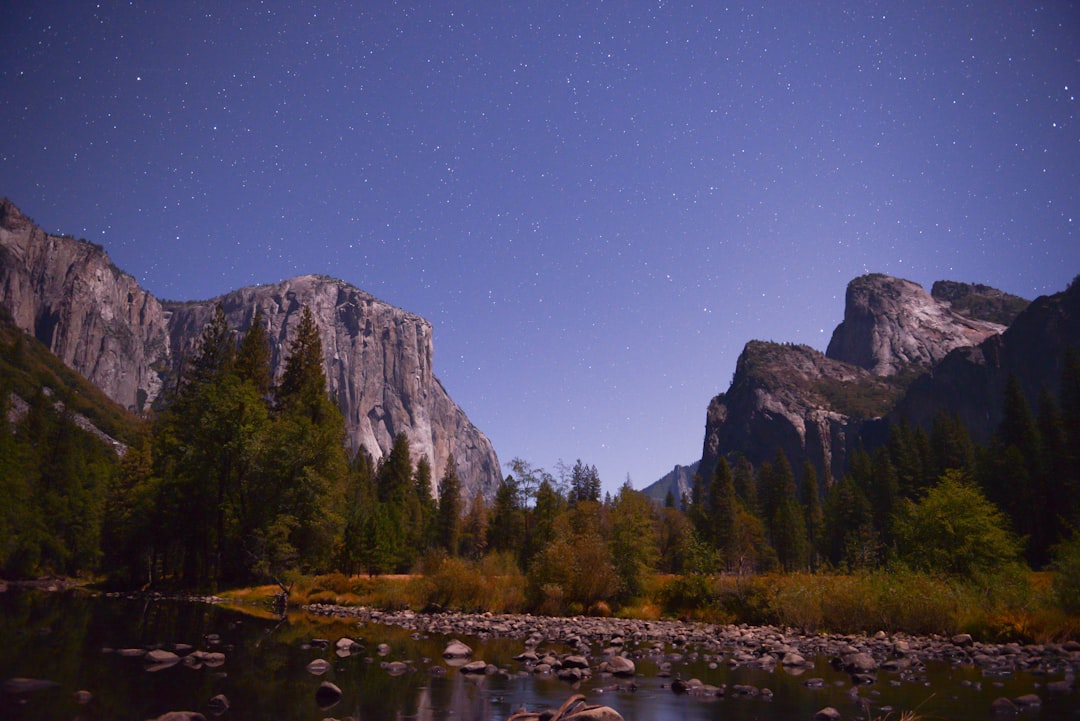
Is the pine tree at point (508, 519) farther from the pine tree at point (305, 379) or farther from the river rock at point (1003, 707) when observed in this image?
the river rock at point (1003, 707)

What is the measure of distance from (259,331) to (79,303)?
597 feet

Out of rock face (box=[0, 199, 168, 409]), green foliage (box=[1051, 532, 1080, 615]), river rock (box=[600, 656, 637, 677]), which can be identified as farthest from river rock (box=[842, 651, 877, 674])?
rock face (box=[0, 199, 168, 409])

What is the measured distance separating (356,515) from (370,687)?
37.6 m

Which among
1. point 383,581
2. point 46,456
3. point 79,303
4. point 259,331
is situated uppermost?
point 79,303

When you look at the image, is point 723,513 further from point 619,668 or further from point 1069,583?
point 619,668

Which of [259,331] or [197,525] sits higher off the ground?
[259,331]

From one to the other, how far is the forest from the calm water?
36.2 ft

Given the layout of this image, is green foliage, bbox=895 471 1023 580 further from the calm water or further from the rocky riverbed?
the calm water

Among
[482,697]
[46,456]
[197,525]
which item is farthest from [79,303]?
[482,697]

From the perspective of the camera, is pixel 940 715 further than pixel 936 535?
No

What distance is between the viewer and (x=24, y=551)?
41688mm

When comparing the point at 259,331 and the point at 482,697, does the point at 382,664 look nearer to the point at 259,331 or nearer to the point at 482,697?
the point at 482,697

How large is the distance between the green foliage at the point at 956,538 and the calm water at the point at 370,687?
1350 cm

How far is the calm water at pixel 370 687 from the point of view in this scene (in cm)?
845
